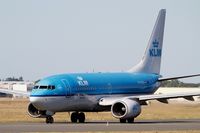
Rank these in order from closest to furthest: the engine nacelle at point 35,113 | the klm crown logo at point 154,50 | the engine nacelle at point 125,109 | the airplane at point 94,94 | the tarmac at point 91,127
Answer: the tarmac at point 91,127, the airplane at point 94,94, the engine nacelle at point 125,109, the engine nacelle at point 35,113, the klm crown logo at point 154,50

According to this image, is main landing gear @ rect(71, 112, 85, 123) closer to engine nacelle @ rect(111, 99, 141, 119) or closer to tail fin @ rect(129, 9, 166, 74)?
engine nacelle @ rect(111, 99, 141, 119)

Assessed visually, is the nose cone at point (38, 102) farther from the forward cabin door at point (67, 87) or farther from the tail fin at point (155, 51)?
the tail fin at point (155, 51)

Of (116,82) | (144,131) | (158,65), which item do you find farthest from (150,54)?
(144,131)

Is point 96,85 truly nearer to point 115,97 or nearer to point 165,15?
point 115,97

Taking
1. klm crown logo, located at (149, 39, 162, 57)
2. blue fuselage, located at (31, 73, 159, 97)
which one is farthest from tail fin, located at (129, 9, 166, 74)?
blue fuselage, located at (31, 73, 159, 97)

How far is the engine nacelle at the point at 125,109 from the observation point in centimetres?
5688

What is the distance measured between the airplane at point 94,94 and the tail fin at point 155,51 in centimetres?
145

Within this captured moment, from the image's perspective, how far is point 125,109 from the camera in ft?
188

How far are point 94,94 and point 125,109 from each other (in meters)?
3.52

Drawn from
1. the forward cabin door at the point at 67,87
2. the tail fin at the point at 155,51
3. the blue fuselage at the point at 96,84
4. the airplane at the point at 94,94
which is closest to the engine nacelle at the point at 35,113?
the airplane at the point at 94,94

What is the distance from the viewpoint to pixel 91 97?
5944cm

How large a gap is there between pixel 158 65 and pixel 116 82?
906 centimetres

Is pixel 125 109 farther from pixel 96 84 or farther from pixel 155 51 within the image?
pixel 155 51

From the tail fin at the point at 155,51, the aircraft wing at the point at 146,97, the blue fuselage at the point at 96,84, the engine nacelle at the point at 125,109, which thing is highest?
the tail fin at the point at 155,51
